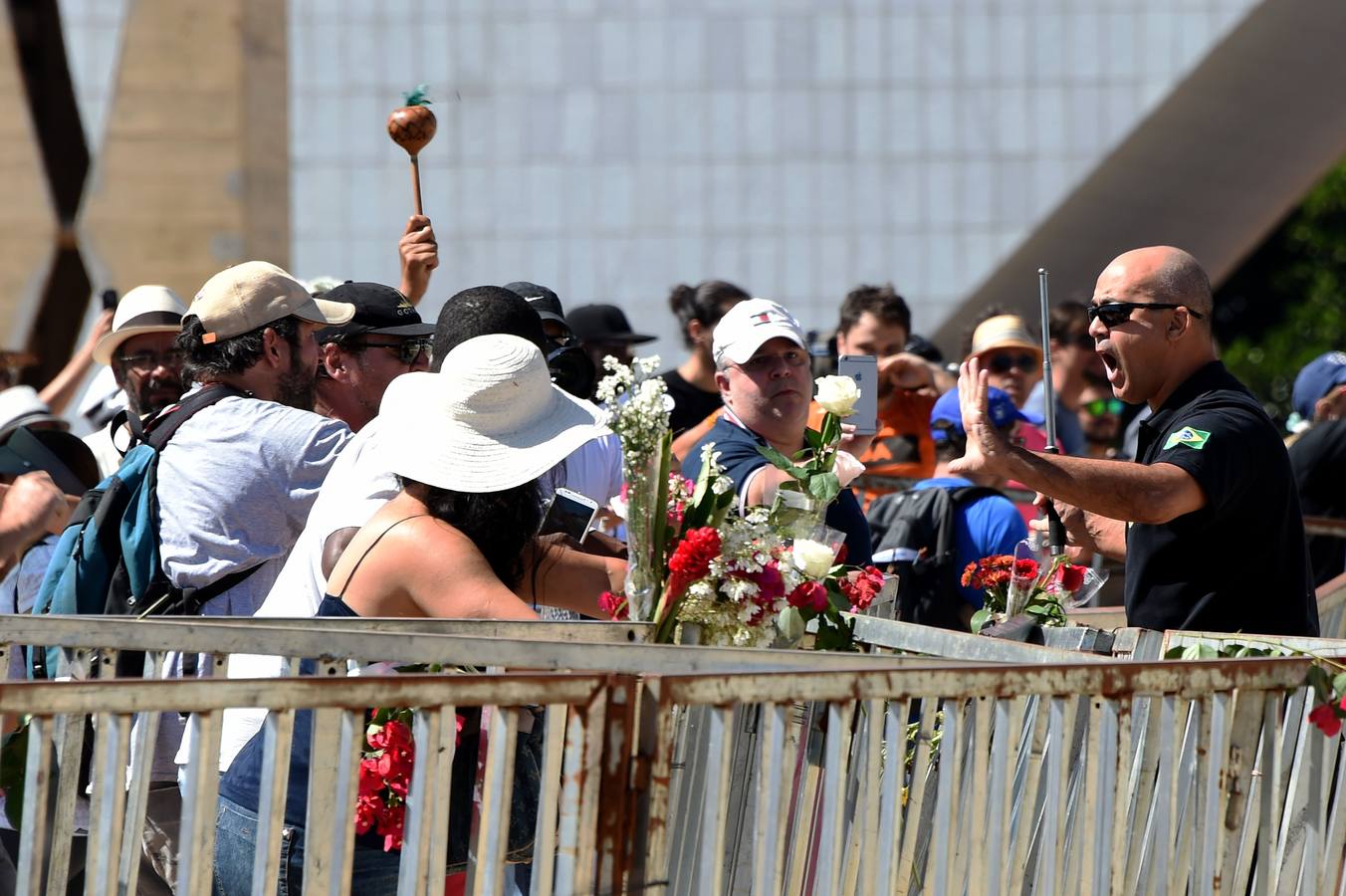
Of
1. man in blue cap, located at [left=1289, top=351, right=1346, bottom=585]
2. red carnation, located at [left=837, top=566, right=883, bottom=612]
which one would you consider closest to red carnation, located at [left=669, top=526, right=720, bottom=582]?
red carnation, located at [left=837, top=566, right=883, bottom=612]

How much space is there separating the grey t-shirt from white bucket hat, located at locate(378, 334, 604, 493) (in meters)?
0.61

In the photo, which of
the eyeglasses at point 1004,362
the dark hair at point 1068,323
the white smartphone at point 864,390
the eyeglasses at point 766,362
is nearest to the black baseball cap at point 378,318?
the eyeglasses at point 766,362

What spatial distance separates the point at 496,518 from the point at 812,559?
598 mm

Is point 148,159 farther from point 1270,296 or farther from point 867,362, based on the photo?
point 1270,296

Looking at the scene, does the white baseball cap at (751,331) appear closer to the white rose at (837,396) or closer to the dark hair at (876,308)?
the white rose at (837,396)

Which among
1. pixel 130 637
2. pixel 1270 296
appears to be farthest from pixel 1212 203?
pixel 1270 296

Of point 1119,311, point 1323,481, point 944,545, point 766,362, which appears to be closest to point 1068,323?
point 1323,481

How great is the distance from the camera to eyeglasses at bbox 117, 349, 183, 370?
502 centimetres

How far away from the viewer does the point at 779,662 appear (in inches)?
96.6

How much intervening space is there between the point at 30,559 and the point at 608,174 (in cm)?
730

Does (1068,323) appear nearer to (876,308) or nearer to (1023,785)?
(876,308)

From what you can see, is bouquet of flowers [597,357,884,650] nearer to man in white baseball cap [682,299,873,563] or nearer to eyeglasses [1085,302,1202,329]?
eyeglasses [1085,302,1202,329]

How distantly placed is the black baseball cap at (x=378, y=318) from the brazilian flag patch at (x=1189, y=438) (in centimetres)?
195

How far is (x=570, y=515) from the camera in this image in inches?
130
